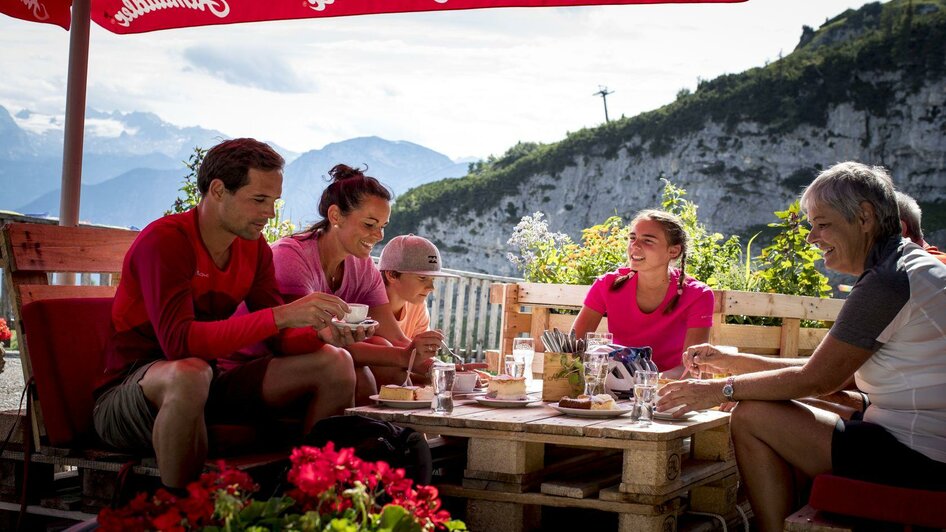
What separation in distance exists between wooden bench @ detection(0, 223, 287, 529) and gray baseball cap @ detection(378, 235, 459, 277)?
1370 millimetres

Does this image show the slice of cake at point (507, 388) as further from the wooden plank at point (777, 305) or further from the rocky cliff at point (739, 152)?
the rocky cliff at point (739, 152)

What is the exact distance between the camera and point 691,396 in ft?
9.98

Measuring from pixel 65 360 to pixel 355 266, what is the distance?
1.34 meters

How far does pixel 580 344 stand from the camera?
3.57 m

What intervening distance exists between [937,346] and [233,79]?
597ft

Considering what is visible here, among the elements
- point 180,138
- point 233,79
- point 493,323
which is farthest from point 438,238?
point 180,138

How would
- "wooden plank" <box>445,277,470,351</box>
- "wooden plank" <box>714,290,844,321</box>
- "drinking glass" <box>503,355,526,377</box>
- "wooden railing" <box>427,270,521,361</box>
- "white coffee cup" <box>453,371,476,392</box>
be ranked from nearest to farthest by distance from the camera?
"drinking glass" <box>503,355,526,377</box>
"white coffee cup" <box>453,371,476,392</box>
"wooden plank" <box>714,290,844,321</box>
"wooden plank" <box>445,277,470,351</box>
"wooden railing" <box>427,270,521,361</box>

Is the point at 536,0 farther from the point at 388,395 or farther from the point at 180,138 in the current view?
the point at 180,138

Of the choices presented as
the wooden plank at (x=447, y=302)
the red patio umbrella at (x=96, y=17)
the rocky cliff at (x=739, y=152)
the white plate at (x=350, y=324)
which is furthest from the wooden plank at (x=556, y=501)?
the rocky cliff at (x=739, y=152)

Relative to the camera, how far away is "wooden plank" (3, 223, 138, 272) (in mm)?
3057

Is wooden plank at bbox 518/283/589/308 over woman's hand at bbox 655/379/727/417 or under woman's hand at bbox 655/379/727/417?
over

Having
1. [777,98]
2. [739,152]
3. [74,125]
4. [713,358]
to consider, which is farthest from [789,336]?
[777,98]

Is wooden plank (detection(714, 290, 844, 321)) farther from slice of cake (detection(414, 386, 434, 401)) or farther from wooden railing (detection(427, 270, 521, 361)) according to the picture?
wooden railing (detection(427, 270, 521, 361))

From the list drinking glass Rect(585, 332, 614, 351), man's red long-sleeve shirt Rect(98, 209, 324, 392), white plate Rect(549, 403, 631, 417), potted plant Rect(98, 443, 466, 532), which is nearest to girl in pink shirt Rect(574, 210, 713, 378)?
drinking glass Rect(585, 332, 614, 351)
